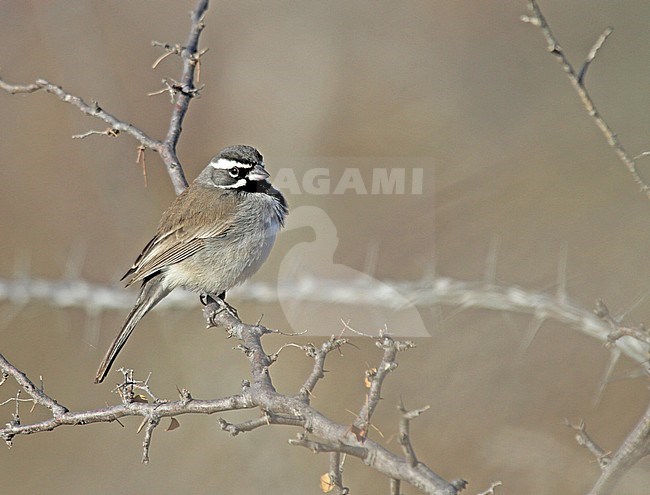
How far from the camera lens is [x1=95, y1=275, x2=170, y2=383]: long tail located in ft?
14.5

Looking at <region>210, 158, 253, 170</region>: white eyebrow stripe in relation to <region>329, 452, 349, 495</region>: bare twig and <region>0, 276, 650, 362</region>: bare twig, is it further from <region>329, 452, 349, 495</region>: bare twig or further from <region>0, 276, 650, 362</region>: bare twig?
<region>329, 452, 349, 495</region>: bare twig

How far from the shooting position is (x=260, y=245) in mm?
5027

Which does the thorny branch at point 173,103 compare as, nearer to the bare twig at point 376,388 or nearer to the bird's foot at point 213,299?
the bird's foot at point 213,299

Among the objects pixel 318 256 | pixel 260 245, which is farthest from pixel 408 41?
pixel 260 245

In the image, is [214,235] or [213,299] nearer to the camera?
[213,299]

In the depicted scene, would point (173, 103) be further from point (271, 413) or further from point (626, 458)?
point (626, 458)

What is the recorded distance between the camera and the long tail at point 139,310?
441 cm

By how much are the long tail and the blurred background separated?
3.64 ft

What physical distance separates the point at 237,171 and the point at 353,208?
3.61 meters

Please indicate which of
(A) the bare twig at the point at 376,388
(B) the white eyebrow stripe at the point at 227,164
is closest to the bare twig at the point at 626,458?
(A) the bare twig at the point at 376,388

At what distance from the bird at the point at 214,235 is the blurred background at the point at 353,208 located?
3.66ft

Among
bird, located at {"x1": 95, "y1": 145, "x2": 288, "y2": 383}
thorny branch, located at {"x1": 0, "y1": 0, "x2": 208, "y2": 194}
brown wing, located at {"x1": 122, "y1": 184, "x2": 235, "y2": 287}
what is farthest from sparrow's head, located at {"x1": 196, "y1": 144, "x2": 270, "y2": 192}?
thorny branch, located at {"x1": 0, "y1": 0, "x2": 208, "y2": 194}

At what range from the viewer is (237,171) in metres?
5.08

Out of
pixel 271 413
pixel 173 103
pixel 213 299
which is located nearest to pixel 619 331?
pixel 271 413
